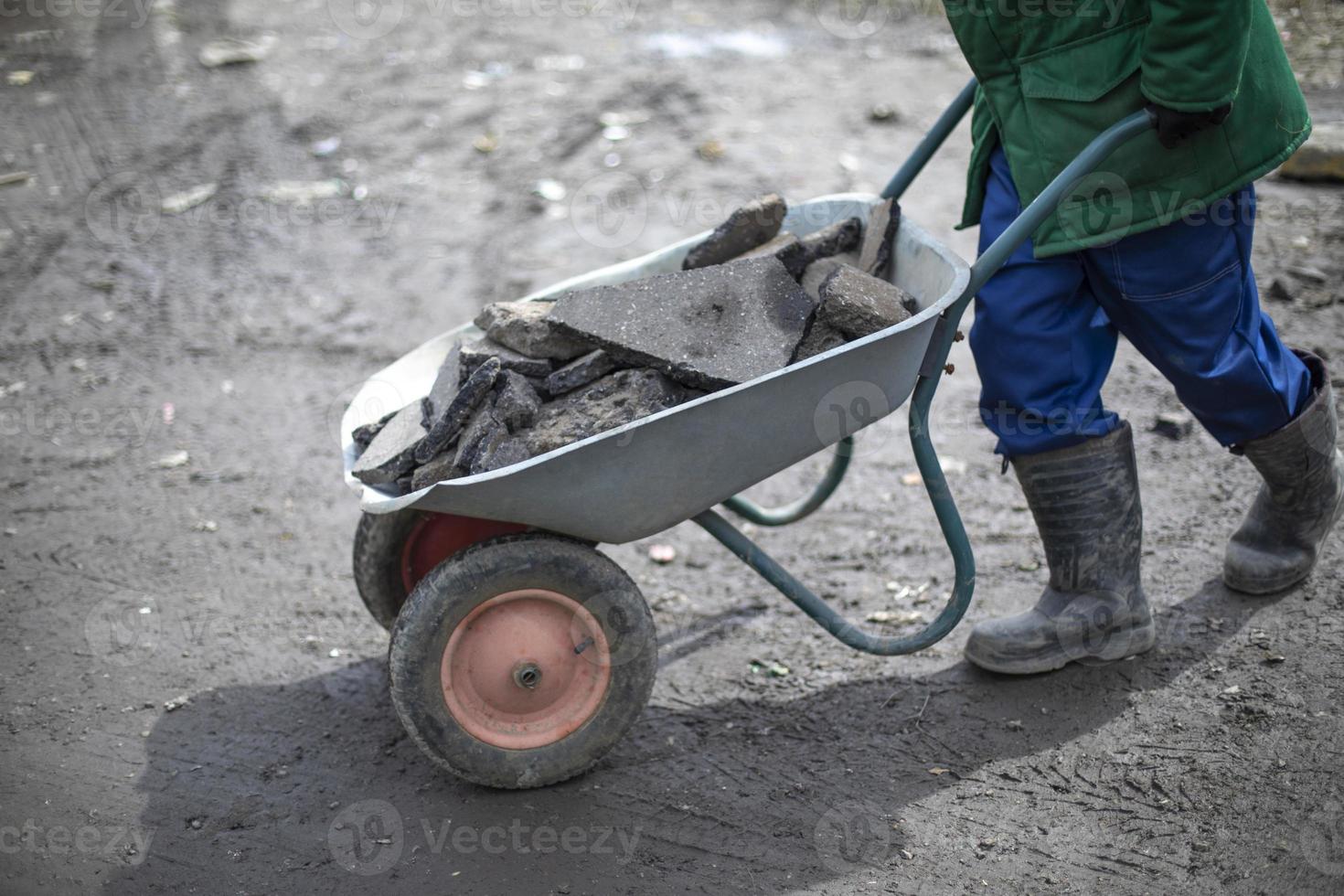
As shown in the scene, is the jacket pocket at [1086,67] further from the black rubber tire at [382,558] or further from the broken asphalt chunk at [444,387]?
the black rubber tire at [382,558]

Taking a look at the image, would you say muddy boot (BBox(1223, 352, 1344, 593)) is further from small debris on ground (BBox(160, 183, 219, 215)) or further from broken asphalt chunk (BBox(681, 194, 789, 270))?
small debris on ground (BBox(160, 183, 219, 215))

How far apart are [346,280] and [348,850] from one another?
3.12m

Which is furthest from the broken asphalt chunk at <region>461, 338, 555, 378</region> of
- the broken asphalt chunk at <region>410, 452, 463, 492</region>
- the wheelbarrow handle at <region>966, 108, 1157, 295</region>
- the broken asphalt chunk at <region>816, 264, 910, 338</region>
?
the wheelbarrow handle at <region>966, 108, 1157, 295</region>

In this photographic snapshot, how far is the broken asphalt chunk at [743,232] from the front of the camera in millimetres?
2619

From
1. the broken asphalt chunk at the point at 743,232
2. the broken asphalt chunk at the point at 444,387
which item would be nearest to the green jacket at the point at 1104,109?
the broken asphalt chunk at the point at 743,232

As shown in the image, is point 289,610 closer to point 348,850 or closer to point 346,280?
point 348,850

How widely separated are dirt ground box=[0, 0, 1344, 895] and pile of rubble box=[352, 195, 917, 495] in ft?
2.60

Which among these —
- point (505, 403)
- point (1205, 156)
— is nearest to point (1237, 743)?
point (1205, 156)

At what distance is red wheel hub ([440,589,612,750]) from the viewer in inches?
92.8

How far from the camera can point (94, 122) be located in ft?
20.3

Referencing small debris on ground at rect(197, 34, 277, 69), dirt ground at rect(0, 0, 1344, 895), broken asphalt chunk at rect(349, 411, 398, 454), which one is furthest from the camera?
small debris on ground at rect(197, 34, 277, 69)

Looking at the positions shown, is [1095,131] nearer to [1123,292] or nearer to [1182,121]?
[1182,121]

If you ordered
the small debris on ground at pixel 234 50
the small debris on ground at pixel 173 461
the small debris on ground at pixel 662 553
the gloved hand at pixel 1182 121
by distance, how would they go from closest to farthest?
the gloved hand at pixel 1182 121 < the small debris on ground at pixel 662 553 < the small debris on ground at pixel 173 461 < the small debris on ground at pixel 234 50

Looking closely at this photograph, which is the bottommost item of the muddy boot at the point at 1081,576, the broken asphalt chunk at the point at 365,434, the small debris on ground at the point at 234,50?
the small debris on ground at the point at 234,50
